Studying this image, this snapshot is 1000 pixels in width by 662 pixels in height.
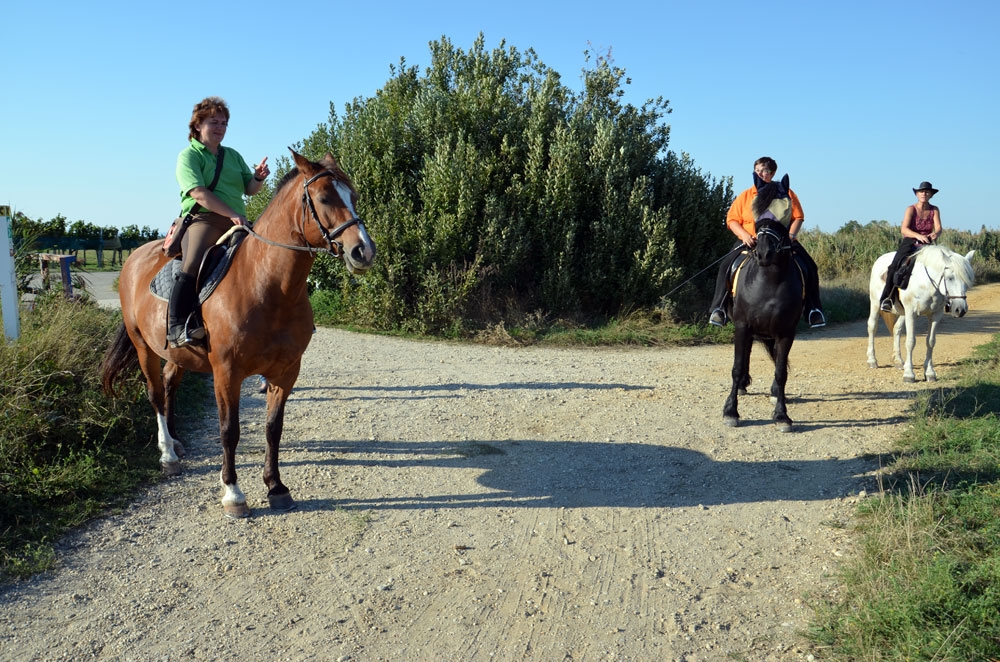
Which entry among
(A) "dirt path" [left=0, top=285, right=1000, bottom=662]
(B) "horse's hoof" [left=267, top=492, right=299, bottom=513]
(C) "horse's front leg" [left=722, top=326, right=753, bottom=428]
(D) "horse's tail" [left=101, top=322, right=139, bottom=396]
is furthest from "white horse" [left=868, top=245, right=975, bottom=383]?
(D) "horse's tail" [left=101, top=322, right=139, bottom=396]

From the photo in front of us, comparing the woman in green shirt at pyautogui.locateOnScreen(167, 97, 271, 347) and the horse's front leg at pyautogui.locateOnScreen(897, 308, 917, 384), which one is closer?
the woman in green shirt at pyautogui.locateOnScreen(167, 97, 271, 347)

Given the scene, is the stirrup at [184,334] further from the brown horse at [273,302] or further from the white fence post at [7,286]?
the white fence post at [7,286]

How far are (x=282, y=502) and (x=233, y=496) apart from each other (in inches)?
13.4

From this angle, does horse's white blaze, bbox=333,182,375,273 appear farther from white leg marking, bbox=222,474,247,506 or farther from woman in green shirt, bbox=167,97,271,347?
white leg marking, bbox=222,474,247,506

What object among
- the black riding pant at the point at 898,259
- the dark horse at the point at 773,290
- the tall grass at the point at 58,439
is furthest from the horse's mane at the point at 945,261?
the tall grass at the point at 58,439

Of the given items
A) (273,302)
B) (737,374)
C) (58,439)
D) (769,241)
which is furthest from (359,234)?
(737,374)

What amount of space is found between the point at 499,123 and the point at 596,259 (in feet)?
11.0

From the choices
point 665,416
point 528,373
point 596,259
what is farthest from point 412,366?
point 596,259

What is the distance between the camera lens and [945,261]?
29.4 feet

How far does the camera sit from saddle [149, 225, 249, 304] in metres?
4.93

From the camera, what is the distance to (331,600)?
375cm

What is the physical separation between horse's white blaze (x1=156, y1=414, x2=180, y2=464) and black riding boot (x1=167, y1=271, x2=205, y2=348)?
118cm

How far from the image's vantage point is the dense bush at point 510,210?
12797 millimetres

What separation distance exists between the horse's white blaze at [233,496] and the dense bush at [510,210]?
7792mm
